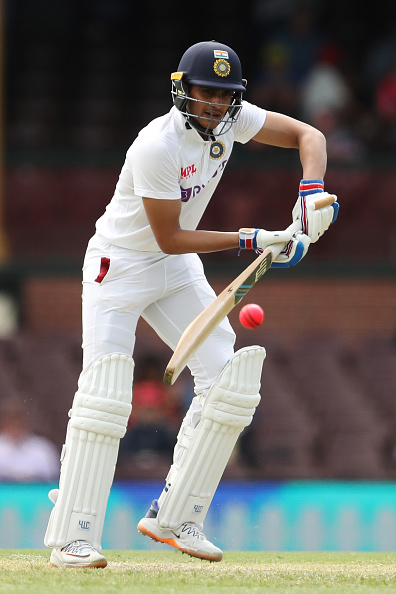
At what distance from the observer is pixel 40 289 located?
8984 mm

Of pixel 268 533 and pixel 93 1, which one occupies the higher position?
pixel 93 1

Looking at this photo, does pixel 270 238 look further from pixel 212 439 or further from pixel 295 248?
pixel 212 439

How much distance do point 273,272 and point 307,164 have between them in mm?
4962

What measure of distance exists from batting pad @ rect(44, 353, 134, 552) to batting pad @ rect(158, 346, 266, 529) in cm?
28

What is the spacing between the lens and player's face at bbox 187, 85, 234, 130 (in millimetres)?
3553

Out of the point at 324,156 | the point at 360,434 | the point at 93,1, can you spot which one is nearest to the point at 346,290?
the point at 360,434

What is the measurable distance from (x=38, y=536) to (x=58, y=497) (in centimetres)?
167

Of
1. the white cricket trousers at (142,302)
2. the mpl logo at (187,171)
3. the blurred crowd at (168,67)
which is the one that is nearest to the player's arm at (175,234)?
the mpl logo at (187,171)

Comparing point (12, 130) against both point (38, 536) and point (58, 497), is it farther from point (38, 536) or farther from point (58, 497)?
point (58, 497)

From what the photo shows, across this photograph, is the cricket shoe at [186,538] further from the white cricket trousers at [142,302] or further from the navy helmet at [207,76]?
the navy helmet at [207,76]

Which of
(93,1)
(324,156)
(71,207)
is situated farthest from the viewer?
(93,1)

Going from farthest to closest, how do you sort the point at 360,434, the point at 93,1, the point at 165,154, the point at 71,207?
the point at 93,1 → the point at 71,207 → the point at 360,434 → the point at 165,154

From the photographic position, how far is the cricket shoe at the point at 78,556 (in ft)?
11.5

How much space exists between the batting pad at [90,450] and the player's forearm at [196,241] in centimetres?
38
